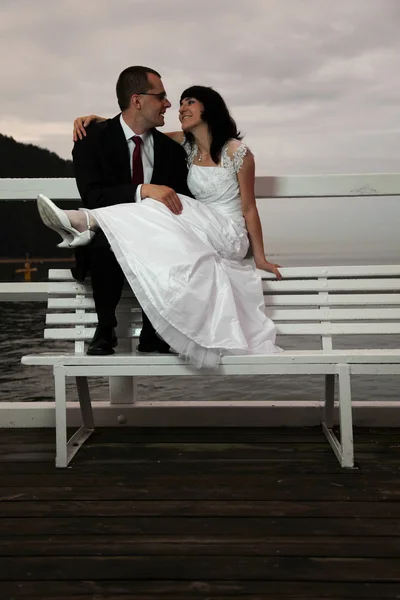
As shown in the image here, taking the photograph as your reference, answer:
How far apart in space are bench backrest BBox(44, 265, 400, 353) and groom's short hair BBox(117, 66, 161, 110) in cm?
70

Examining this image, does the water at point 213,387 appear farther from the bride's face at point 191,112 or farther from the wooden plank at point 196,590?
the wooden plank at point 196,590

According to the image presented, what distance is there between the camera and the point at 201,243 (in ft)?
8.95

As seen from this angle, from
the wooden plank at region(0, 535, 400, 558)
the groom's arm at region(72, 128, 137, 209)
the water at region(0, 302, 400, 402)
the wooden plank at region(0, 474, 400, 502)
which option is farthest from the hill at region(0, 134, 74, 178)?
the wooden plank at region(0, 535, 400, 558)

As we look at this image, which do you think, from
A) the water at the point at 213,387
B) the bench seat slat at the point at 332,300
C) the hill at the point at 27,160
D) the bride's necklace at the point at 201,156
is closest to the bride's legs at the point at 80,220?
the bride's necklace at the point at 201,156

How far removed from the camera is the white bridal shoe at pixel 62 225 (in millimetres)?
2604

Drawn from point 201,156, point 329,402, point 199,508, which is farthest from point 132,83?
point 199,508

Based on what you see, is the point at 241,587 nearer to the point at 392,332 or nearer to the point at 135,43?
the point at 392,332

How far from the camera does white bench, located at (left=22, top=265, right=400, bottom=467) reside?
8.41ft

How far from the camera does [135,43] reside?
4616cm

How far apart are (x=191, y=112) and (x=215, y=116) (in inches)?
3.8

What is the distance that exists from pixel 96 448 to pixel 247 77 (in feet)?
143

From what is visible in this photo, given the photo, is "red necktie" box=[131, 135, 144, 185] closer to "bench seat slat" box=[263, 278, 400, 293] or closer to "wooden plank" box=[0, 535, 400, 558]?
"bench seat slat" box=[263, 278, 400, 293]

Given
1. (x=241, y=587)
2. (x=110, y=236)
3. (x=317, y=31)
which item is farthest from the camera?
(x=317, y=31)

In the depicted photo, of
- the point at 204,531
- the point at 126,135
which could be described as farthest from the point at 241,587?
the point at 126,135
